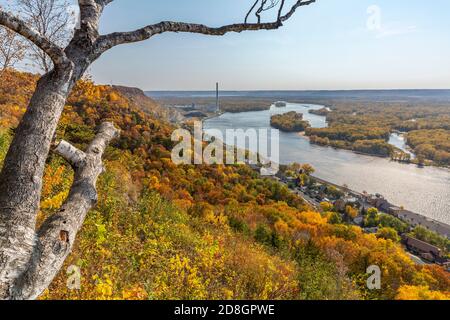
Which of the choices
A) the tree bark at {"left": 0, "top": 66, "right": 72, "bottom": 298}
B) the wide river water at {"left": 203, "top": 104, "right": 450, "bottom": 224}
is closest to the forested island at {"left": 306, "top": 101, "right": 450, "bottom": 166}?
the wide river water at {"left": 203, "top": 104, "right": 450, "bottom": 224}

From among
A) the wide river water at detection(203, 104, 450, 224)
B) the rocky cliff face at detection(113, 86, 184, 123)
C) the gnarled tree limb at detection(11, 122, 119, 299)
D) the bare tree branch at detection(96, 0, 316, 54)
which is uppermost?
the rocky cliff face at detection(113, 86, 184, 123)

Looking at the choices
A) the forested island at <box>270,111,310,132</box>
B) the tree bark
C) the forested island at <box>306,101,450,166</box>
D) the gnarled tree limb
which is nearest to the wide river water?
the forested island at <box>306,101,450,166</box>

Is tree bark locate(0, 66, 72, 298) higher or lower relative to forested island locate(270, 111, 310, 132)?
higher

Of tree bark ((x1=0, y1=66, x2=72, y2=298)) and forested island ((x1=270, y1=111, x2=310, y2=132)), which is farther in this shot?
forested island ((x1=270, y1=111, x2=310, y2=132))

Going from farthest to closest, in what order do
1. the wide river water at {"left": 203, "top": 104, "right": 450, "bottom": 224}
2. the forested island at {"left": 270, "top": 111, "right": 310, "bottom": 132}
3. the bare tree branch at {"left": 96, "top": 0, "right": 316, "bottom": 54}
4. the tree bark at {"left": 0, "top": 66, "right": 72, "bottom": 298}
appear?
1. the forested island at {"left": 270, "top": 111, "right": 310, "bottom": 132}
2. the wide river water at {"left": 203, "top": 104, "right": 450, "bottom": 224}
3. the bare tree branch at {"left": 96, "top": 0, "right": 316, "bottom": 54}
4. the tree bark at {"left": 0, "top": 66, "right": 72, "bottom": 298}

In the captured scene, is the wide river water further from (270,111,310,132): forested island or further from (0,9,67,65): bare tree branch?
(0,9,67,65): bare tree branch

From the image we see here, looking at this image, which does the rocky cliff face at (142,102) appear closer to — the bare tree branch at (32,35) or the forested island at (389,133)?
the forested island at (389,133)

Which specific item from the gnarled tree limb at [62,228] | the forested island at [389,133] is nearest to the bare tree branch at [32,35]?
the gnarled tree limb at [62,228]

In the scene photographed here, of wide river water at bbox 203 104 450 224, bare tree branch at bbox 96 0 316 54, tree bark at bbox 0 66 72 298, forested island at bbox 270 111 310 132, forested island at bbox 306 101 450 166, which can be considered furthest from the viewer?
forested island at bbox 270 111 310 132
